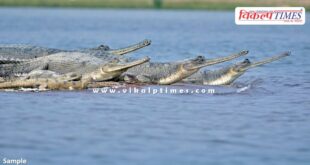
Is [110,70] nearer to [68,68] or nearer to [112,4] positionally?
[68,68]

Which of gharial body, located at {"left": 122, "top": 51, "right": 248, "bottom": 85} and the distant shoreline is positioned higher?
the distant shoreline

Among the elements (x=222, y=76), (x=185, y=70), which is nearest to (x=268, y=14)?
(x=222, y=76)

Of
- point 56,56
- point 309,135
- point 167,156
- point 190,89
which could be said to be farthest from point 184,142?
point 56,56

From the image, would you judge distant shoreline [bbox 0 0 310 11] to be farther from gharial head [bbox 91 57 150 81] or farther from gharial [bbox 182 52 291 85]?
gharial head [bbox 91 57 150 81]


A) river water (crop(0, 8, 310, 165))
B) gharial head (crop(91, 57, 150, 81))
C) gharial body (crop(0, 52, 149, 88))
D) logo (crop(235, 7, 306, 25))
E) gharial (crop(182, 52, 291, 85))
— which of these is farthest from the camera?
logo (crop(235, 7, 306, 25))

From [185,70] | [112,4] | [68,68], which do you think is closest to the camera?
[68,68]

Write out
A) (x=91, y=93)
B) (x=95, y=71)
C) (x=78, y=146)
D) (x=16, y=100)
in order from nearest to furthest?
(x=78, y=146)
(x=16, y=100)
(x=91, y=93)
(x=95, y=71)

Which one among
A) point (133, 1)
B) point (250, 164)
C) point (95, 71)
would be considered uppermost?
point (133, 1)

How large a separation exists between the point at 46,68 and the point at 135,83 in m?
2.05

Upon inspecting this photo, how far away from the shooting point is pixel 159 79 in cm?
2056

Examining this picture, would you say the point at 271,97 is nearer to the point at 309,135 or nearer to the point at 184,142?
the point at 309,135

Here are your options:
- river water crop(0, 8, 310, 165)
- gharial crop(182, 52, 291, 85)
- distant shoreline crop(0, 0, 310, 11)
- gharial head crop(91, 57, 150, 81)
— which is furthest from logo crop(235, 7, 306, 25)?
distant shoreline crop(0, 0, 310, 11)

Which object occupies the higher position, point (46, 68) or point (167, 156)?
point (46, 68)

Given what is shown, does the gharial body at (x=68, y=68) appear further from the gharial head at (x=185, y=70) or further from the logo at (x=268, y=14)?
the logo at (x=268, y=14)
